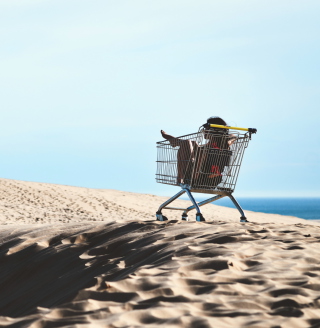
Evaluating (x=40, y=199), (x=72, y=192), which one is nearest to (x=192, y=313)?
(x=40, y=199)

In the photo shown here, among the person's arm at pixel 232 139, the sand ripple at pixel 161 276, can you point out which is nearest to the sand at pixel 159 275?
the sand ripple at pixel 161 276

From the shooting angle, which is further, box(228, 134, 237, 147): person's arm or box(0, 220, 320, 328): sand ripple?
box(228, 134, 237, 147): person's arm

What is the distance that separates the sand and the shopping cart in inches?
63.8

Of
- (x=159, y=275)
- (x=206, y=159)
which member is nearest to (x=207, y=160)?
(x=206, y=159)

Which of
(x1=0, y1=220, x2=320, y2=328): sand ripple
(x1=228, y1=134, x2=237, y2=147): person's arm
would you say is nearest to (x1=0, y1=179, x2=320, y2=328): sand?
(x1=0, y1=220, x2=320, y2=328): sand ripple

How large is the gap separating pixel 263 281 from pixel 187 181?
14.0 feet

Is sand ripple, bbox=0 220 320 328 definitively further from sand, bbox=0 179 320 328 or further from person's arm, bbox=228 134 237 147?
person's arm, bbox=228 134 237 147

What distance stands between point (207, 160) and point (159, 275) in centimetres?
407

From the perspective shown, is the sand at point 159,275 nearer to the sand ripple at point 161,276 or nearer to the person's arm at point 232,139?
the sand ripple at point 161,276

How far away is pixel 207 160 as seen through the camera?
25.9 ft

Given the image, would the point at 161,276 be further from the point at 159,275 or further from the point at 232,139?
the point at 232,139

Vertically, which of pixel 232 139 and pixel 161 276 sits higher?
pixel 232 139

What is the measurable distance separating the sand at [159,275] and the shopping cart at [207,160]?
1.62 m

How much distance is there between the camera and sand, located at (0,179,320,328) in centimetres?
325
